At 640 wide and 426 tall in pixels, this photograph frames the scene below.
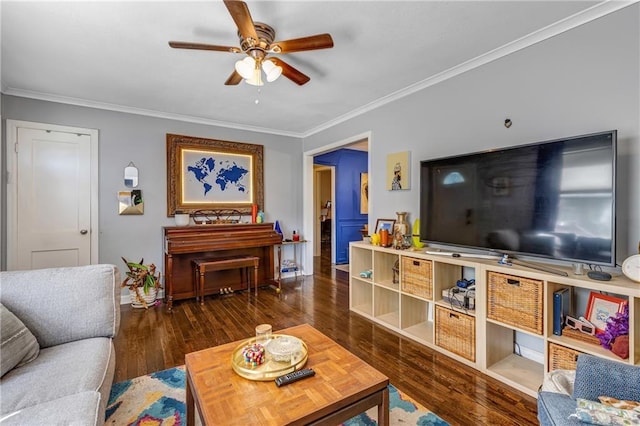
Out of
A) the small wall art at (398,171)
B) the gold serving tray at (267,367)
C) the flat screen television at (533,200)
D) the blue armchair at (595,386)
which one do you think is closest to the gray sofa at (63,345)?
the gold serving tray at (267,367)

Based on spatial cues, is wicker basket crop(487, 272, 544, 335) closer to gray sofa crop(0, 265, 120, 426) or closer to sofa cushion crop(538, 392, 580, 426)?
sofa cushion crop(538, 392, 580, 426)

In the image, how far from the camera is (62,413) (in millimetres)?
1074

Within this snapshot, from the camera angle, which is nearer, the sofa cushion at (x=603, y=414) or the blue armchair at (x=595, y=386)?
the sofa cushion at (x=603, y=414)

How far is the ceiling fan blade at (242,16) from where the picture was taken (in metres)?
1.50

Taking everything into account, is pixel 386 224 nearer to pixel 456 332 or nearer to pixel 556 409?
pixel 456 332

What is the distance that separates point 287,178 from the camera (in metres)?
5.10

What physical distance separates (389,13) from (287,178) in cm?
338

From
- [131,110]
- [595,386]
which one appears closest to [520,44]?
[595,386]

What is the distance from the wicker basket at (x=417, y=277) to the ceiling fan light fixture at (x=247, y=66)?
2.05 m

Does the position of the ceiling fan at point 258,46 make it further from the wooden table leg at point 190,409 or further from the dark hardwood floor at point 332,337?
the dark hardwood floor at point 332,337

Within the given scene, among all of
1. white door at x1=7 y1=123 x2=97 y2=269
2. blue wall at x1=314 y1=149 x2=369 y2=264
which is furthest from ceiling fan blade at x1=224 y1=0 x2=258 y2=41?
blue wall at x1=314 y1=149 x2=369 y2=264

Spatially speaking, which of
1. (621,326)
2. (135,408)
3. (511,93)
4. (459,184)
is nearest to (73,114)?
(135,408)

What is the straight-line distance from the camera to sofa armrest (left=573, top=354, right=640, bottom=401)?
3.60 ft

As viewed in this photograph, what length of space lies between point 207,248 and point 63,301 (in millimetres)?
2092
